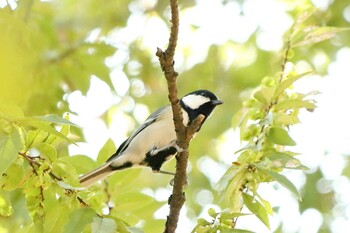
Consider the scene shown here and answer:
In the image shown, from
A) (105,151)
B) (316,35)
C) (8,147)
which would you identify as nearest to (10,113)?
(8,147)

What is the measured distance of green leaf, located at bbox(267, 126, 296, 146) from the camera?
81.4 inches

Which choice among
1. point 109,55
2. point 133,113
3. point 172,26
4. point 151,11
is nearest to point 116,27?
point 151,11

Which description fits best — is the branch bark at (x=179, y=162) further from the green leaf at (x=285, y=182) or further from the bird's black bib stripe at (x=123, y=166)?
the bird's black bib stripe at (x=123, y=166)

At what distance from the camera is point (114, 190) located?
259cm

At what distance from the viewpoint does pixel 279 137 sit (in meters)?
2.08

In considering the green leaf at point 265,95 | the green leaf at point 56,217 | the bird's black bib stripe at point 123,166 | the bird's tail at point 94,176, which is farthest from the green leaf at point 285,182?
the bird's black bib stripe at point 123,166

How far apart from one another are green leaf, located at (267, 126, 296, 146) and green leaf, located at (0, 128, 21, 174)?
897mm

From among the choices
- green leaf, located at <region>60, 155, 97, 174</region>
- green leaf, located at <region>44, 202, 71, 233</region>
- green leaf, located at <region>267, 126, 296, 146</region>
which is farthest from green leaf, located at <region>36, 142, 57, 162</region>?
green leaf, located at <region>267, 126, 296, 146</region>

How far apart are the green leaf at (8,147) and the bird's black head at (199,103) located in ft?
6.26

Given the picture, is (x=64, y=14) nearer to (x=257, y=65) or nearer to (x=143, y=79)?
(x=143, y=79)

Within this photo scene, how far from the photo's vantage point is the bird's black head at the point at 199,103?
11.5ft

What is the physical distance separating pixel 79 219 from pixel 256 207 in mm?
580

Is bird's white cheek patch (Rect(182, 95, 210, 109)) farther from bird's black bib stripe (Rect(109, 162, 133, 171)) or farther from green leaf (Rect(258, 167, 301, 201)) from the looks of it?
green leaf (Rect(258, 167, 301, 201))

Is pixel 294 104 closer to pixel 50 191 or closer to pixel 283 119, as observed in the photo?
pixel 283 119
